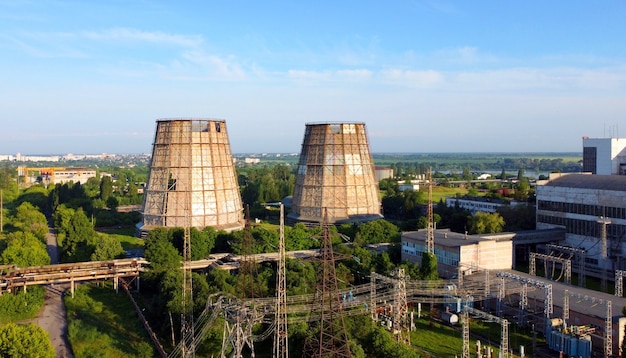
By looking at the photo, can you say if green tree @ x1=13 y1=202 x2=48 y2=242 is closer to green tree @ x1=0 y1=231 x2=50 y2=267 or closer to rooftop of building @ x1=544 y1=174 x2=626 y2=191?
green tree @ x1=0 y1=231 x2=50 y2=267

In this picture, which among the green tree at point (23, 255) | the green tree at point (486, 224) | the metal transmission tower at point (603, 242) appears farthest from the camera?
the green tree at point (486, 224)

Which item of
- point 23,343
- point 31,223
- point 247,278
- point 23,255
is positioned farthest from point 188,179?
point 23,343

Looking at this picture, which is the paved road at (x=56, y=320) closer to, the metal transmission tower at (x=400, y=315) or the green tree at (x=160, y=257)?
the green tree at (x=160, y=257)

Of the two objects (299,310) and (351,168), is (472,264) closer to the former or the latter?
(299,310)

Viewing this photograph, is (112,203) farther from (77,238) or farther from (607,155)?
(607,155)

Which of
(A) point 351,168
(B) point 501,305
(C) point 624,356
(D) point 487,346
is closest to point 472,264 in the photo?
(B) point 501,305

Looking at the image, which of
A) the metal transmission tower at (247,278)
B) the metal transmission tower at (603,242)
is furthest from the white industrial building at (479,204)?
the metal transmission tower at (247,278)

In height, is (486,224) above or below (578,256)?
above
